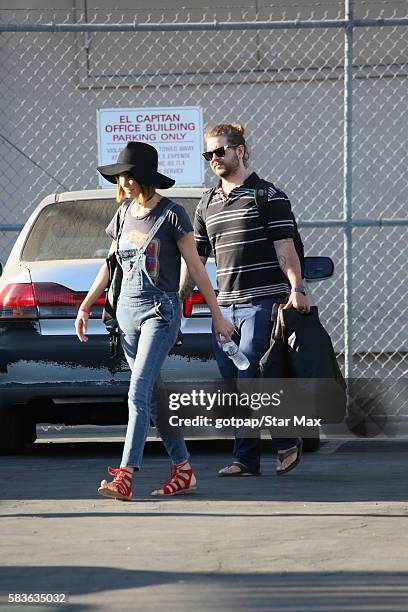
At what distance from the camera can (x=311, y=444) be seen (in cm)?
855

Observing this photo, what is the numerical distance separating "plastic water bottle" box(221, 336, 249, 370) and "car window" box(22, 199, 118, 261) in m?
1.55

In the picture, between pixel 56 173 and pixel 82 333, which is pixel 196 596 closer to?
pixel 82 333

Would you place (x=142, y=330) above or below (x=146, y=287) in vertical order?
below

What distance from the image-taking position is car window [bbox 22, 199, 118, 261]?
826 centimetres

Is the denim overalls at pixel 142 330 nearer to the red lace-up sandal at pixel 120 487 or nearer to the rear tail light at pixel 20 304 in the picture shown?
the red lace-up sandal at pixel 120 487

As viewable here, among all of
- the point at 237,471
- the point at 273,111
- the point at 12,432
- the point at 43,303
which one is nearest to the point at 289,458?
the point at 237,471

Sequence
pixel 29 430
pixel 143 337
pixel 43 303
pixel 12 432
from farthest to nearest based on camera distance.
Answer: pixel 29 430
pixel 12 432
pixel 43 303
pixel 143 337

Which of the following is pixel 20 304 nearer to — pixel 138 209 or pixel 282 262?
pixel 138 209

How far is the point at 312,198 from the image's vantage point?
594 inches

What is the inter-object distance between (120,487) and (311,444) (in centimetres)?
235

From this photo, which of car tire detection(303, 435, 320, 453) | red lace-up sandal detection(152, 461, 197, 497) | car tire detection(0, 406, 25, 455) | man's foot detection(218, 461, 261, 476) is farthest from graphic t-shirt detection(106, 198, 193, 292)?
car tire detection(303, 435, 320, 453)

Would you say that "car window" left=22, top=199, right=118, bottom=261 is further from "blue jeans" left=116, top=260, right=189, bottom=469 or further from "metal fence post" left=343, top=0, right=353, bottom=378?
"metal fence post" left=343, top=0, right=353, bottom=378

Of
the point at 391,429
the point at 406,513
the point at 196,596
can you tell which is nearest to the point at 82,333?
the point at 406,513

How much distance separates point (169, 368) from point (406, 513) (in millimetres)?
2012
